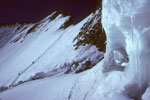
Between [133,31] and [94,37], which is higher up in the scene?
[94,37]

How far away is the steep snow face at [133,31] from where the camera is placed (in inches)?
183

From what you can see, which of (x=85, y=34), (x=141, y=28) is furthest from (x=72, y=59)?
(x=141, y=28)

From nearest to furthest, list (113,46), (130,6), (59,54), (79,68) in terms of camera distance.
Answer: (130,6), (113,46), (79,68), (59,54)

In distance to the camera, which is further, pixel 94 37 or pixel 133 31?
pixel 94 37

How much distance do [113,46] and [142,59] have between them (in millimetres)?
1711

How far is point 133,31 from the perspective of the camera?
5.09 meters

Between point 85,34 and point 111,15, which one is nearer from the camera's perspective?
point 111,15

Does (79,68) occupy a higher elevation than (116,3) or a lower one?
lower

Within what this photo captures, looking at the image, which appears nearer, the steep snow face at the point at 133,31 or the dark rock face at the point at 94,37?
the steep snow face at the point at 133,31

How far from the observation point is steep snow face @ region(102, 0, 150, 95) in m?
4.65

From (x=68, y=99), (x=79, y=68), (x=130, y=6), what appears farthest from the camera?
(x=79, y=68)

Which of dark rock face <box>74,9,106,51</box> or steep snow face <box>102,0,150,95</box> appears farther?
dark rock face <box>74,9,106,51</box>

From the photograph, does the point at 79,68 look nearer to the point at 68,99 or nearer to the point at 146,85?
the point at 68,99

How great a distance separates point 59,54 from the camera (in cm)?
1441
